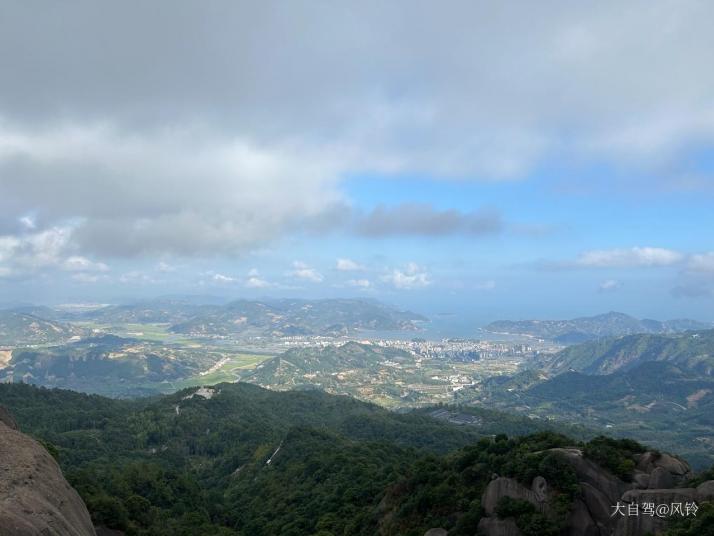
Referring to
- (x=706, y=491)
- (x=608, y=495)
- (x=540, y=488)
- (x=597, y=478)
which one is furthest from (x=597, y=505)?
(x=706, y=491)

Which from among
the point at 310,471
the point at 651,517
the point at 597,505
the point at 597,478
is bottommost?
the point at 310,471

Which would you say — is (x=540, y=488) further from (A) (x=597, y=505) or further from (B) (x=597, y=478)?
(B) (x=597, y=478)

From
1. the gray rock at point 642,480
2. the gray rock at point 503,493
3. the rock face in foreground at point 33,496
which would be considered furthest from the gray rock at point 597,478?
the rock face in foreground at point 33,496

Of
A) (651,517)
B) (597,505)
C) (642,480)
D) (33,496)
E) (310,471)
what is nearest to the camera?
(33,496)

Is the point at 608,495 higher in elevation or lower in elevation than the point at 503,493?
higher

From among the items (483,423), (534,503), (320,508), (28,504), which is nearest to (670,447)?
(483,423)

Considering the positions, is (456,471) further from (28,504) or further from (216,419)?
(216,419)

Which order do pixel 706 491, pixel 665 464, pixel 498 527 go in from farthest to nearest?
1. pixel 665 464
2. pixel 498 527
3. pixel 706 491

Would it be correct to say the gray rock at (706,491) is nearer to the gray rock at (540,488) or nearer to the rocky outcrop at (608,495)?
the rocky outcrop at (608,495)
